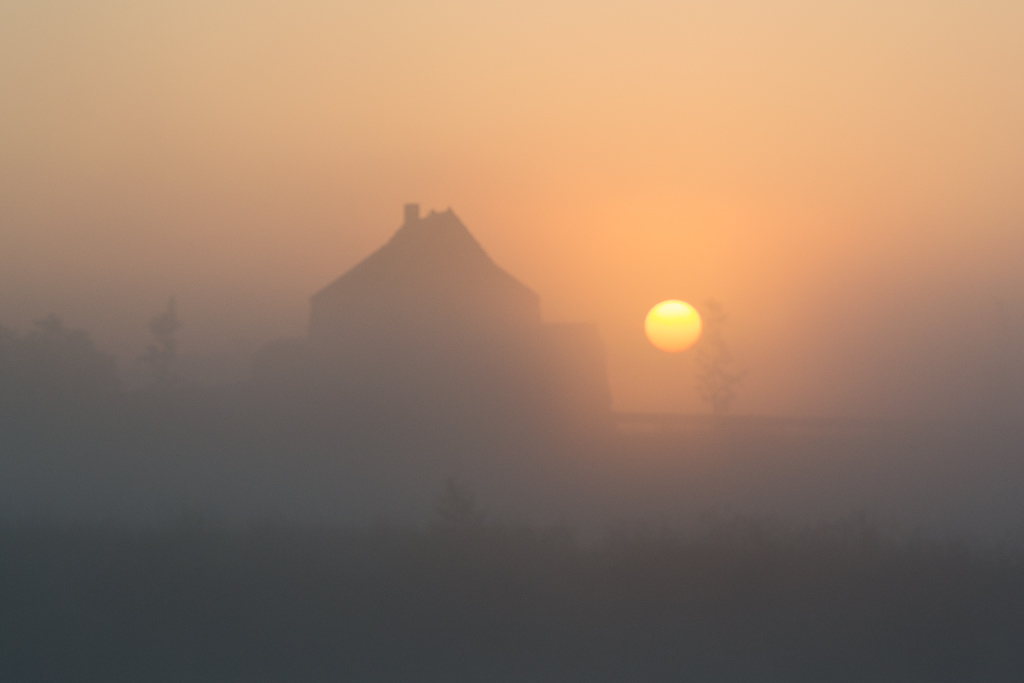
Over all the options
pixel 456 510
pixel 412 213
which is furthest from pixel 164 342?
pixel 456 510

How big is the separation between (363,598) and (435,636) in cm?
81

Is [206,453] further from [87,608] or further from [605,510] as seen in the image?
[87,608]

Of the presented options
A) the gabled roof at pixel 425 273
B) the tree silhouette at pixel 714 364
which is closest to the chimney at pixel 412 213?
the gabled roof at pixel 425 273

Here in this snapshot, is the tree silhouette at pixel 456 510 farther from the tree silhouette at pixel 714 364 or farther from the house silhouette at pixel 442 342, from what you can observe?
the tree silhouette at pixel 714 364

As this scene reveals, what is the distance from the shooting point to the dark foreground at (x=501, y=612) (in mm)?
7324

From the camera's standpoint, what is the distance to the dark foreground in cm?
732

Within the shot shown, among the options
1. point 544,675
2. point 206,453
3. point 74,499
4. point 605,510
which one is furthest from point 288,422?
point 544,675

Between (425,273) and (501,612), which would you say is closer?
(501,612)

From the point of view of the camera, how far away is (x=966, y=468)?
920 inches

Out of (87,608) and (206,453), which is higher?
(206,453)

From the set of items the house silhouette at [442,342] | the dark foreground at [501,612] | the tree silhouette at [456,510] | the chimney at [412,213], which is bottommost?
the dark foreground at [501,612]

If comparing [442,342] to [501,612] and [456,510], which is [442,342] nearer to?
[456,510]

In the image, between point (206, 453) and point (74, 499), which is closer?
point (74, 499)

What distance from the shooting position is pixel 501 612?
793 centimetres
